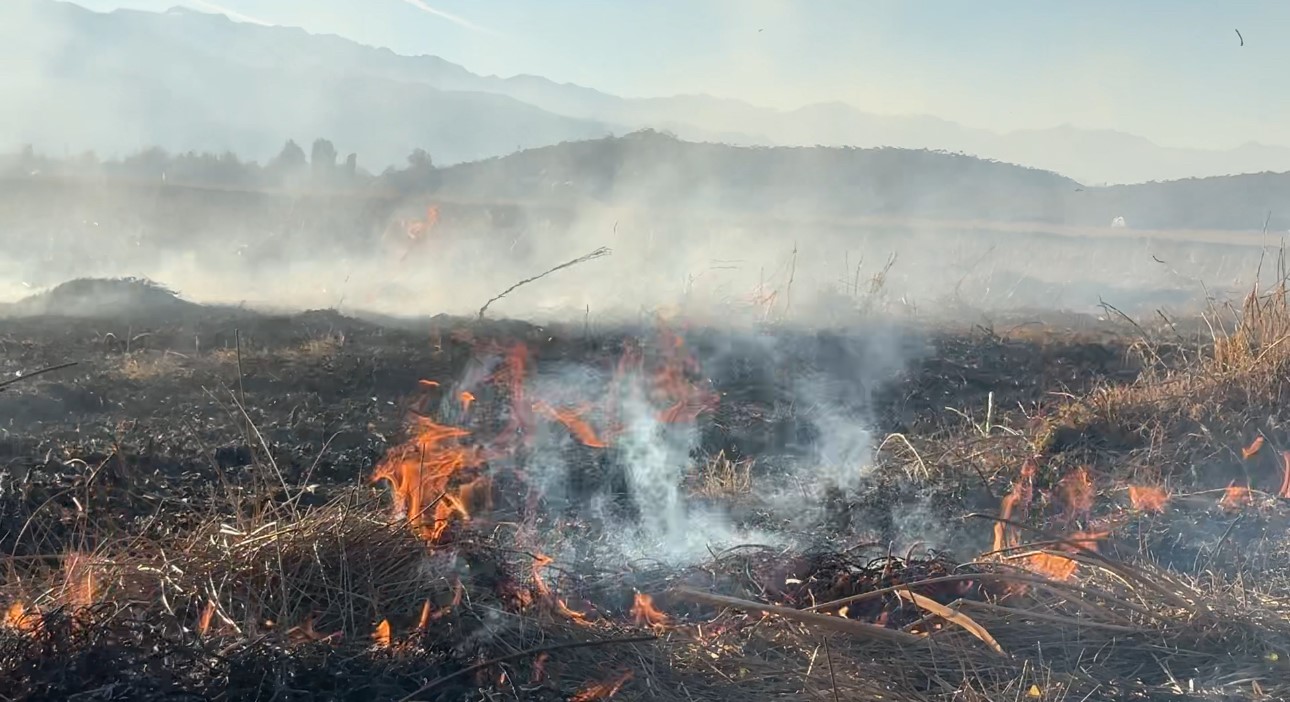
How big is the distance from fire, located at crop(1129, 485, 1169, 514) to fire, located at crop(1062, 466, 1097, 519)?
8.8 inches

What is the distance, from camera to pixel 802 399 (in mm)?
7488

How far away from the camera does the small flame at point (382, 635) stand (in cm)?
329

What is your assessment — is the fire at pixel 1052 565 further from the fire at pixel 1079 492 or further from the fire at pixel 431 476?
the fire at pixel 431 476

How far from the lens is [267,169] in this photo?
17875 millimetres

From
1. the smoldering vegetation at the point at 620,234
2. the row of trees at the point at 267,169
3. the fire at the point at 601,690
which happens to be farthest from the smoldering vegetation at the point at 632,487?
the row of trees at the point at 267,169

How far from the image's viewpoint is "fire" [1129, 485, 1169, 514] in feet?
16.7

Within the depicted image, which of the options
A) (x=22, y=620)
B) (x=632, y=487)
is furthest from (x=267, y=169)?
(x=22, y=620)

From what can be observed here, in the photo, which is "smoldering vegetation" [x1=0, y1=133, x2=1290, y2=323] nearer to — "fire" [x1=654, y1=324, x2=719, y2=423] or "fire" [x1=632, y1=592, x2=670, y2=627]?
"fire" [x1=654, y1=324, x2=719, y2=423]

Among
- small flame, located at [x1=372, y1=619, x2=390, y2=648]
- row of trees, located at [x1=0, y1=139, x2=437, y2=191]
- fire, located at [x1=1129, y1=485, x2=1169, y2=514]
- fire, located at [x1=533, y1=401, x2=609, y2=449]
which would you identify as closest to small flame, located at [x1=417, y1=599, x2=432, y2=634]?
small flame, located at [x1=372, y1=619, x2=390, y2=648]

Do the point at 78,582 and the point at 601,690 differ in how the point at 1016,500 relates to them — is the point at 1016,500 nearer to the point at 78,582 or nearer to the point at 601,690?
the point at 601,690

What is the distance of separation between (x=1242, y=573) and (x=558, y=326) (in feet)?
21.3

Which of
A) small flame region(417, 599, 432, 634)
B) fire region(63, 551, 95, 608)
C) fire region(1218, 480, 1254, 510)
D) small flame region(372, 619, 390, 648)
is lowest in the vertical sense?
small flame region(372, 619, 390, 648)

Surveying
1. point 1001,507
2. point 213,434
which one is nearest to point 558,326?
point 213,434

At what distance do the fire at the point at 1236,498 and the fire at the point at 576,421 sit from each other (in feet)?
12.4
